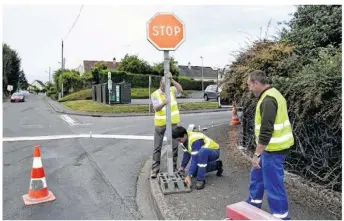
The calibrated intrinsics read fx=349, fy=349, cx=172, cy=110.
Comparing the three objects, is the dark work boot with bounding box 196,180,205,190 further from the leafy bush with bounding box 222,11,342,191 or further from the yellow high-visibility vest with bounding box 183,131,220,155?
the leafy bush with bounding box 222,11,342,191

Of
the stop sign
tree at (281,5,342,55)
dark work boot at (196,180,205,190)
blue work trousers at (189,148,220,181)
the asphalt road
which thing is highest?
tree at (281,5,342,55)

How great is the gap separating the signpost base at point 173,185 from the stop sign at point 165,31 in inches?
74.7

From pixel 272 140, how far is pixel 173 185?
177cm

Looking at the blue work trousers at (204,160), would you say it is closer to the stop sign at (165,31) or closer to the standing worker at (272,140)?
the standing worker at (272,140)

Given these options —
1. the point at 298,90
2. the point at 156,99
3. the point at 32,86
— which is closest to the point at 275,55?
the point at 298,90

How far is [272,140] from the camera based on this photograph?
367cm

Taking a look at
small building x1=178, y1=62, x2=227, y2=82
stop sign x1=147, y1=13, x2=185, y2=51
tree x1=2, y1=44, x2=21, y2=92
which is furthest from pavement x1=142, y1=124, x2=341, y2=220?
small building x1=178, y1=62, x2=227, y2=82

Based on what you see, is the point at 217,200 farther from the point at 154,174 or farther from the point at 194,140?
the point at 154,174

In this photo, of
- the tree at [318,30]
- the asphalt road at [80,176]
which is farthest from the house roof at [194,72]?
the tree at [318,30]

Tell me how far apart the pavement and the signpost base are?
0.07m

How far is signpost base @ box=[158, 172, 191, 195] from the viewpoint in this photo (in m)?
4.81

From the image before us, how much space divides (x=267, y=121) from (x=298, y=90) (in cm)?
171

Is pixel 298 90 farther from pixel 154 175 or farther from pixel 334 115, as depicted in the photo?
pixel 154 175

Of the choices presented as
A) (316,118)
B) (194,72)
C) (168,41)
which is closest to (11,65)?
(194,72)
